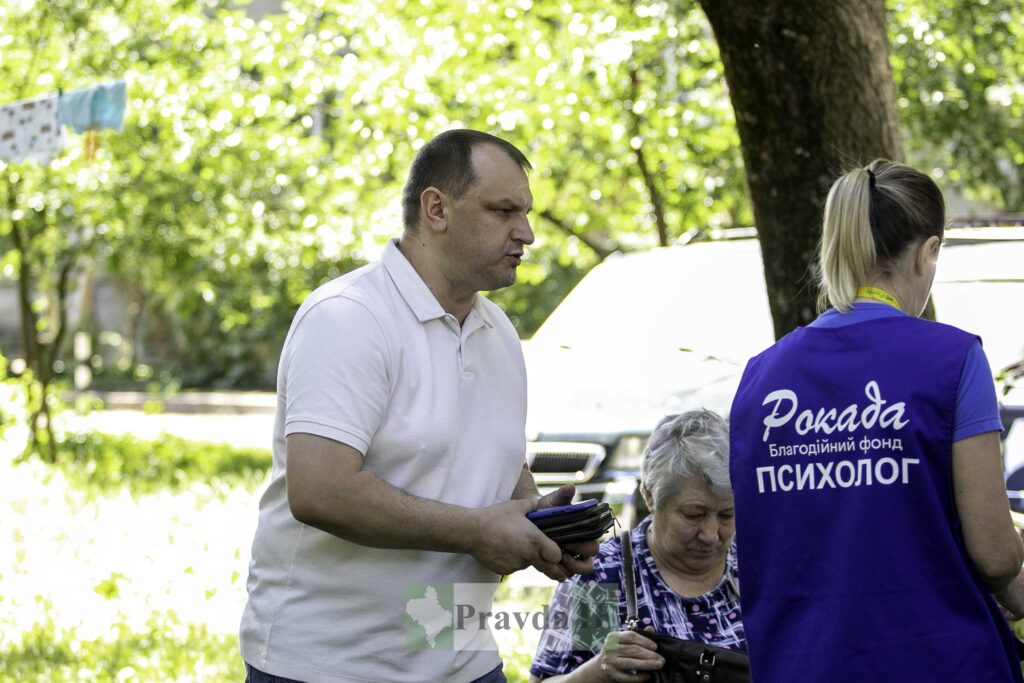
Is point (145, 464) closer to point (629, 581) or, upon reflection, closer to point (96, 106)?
point (96, 106)

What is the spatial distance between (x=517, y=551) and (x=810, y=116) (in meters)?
2.41

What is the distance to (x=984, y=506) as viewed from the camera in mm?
2262

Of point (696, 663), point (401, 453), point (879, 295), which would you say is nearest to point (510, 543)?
point (401, 453)

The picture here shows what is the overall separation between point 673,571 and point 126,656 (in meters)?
3.40

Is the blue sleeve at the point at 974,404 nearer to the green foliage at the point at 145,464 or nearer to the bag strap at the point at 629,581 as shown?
the bag strap at the point at 629,581

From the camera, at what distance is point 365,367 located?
8.20 ft

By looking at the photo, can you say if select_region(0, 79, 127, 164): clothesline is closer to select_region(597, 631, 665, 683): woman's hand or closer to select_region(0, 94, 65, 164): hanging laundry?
select_region(0, 94, 65, 164): hanging laundry

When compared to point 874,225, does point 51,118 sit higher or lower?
higher

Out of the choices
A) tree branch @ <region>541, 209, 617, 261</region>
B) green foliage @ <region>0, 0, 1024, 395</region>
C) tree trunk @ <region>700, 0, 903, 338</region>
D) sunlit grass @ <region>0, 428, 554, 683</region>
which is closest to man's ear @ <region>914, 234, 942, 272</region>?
tree trunk @ <region>700, 0, 903, 338</region>

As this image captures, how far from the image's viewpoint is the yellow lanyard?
2428mm

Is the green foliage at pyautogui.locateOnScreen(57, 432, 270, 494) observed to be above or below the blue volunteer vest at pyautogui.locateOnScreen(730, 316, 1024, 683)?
below

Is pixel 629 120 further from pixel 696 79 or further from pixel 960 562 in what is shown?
pixel 960 562

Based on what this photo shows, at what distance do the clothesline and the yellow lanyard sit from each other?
625 centimetres

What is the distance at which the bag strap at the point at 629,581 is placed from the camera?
3.14m
